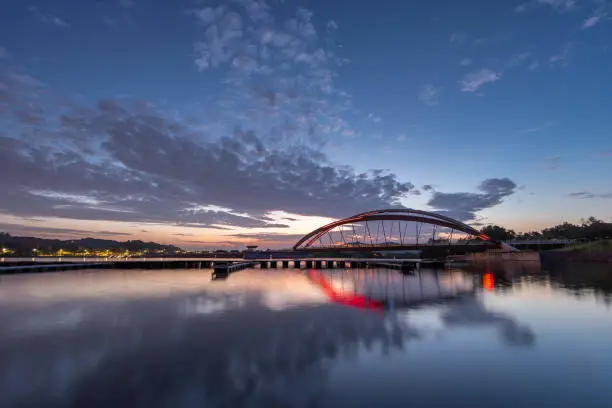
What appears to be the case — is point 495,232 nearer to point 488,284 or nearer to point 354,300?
point 488,284

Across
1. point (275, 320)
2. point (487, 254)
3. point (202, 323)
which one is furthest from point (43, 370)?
point (487, 254)

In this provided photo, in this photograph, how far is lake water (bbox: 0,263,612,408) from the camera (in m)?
9.48

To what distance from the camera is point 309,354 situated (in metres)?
13.2

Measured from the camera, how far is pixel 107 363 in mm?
12102

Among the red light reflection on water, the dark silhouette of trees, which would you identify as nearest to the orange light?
the red light reflection on water

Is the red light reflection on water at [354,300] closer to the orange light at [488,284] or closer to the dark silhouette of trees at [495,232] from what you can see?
the orange light at [488,284]

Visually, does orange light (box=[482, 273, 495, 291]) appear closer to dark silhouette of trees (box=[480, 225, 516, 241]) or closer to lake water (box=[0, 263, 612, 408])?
lake water (box=[0, 263, 612, 408])

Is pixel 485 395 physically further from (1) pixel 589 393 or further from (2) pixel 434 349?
(2) pixel 434 349

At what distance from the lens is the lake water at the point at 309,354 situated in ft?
31.1

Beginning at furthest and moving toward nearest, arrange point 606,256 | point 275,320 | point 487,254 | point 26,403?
point 487,254 < point 606,256 < point 275,320 < point 26,403

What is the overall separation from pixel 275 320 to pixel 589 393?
13843 millimetres

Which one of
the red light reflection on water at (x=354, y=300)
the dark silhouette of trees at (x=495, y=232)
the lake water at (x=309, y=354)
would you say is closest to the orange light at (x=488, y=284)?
the lake water at (x=309, y=354)

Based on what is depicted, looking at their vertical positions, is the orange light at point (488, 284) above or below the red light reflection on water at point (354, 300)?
above

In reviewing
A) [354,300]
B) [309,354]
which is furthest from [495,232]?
[309,354]
